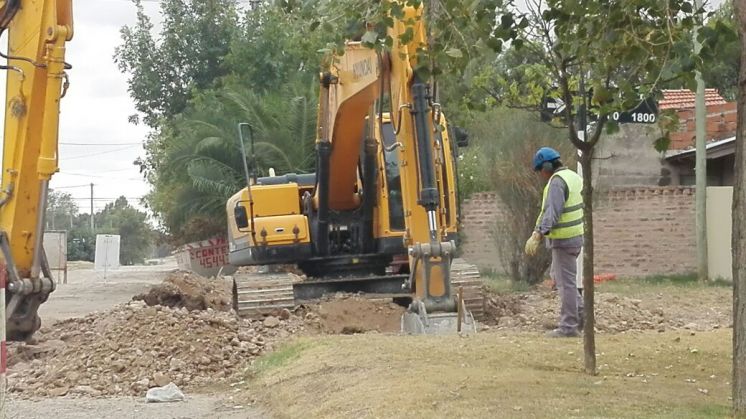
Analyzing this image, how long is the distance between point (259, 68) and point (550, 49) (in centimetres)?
2875

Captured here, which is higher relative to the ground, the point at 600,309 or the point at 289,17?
the point at 289,17

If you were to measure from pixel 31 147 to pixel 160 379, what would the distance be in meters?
3.55

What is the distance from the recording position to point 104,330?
13336 millimetres

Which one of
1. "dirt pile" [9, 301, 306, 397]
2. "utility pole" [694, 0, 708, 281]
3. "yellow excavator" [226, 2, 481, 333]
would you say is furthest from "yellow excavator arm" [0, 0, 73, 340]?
"utility pole" [694, 0, 708, 281]

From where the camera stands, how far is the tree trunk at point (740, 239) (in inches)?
251

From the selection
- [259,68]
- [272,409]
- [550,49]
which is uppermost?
[259,68]

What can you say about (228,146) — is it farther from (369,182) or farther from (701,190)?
(369,182)

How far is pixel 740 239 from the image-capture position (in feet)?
20.9

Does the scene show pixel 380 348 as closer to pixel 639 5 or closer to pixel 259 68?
pixel 639 5

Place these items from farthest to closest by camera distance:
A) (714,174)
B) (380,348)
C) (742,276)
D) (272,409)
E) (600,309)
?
1. (714,174)
2. (600,309)
3. (380,348)
4. (272,409)
5. (742,276)

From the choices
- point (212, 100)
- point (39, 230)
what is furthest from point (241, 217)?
point (212, 100)

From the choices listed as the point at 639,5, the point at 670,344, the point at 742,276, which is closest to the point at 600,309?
the point at 670,344

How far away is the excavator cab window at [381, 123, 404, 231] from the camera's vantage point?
51.0 ft

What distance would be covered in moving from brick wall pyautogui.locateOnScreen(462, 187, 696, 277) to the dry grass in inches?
488
